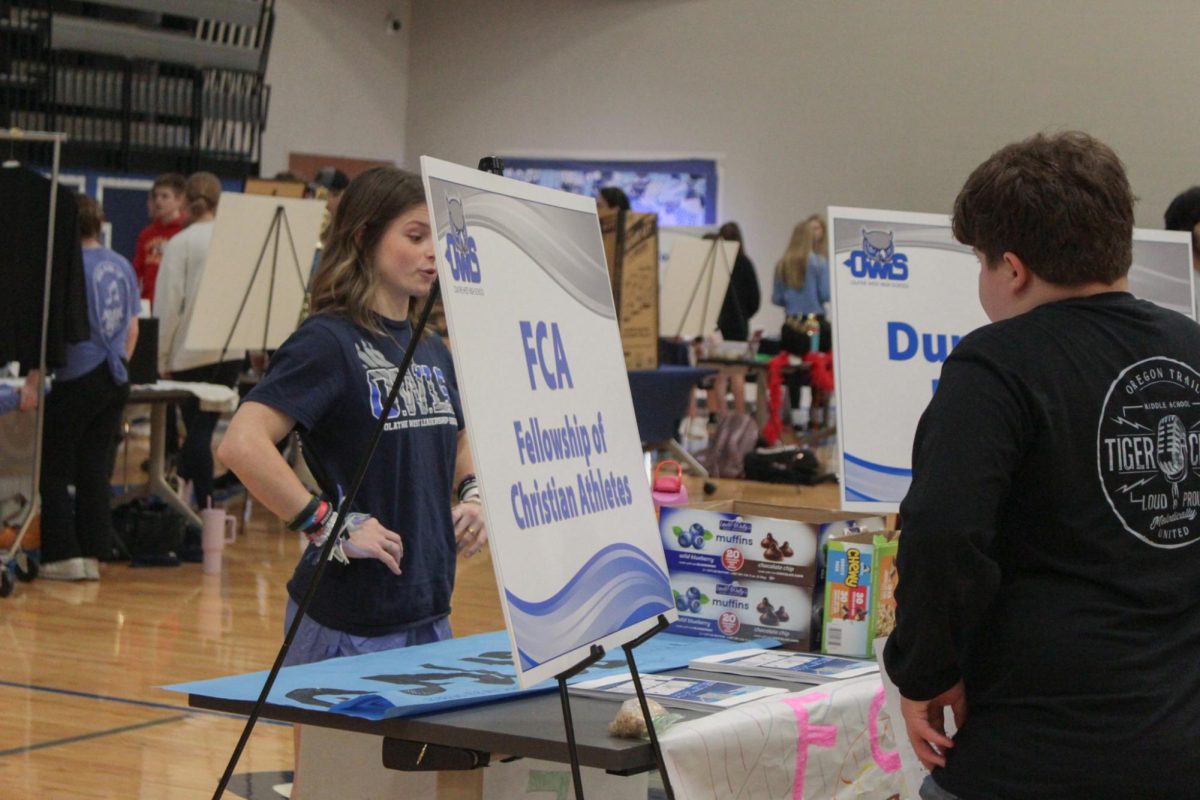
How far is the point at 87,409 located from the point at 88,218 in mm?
729

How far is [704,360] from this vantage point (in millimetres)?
10133

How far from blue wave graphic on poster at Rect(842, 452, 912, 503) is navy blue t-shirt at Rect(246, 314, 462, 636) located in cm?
76

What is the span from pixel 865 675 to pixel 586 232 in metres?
0.77

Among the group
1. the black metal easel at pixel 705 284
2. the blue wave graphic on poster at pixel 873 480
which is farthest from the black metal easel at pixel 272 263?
the blue wave graphic on poster at pixel 873 480

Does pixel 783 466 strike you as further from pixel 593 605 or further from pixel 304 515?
pixel 593 605

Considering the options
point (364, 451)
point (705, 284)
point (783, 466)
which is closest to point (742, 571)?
point (364, 451)

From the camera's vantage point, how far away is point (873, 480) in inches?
107

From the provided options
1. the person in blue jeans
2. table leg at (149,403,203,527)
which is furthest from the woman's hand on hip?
table leg at (149,403,203,527)

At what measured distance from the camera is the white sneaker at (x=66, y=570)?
5.84 m

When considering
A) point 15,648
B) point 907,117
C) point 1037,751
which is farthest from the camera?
point 907,117

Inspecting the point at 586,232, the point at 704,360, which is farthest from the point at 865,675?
the point at 704,360

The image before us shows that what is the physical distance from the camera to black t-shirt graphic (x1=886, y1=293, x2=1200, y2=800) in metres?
1.42

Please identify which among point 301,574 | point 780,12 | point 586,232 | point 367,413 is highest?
point 780,12

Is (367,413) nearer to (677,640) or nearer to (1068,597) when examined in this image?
(677,640)
